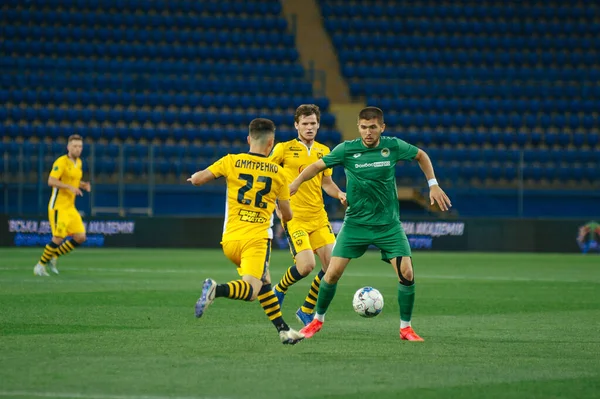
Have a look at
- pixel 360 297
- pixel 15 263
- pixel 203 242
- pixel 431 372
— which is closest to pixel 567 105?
pixel 203 242

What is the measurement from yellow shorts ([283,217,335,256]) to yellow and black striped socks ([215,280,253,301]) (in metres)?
2.59

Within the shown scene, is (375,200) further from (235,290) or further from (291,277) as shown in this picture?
(291,277)

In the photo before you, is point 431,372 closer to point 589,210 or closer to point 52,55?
point 589,210

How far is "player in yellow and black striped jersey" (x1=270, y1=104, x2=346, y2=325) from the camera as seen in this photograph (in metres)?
11.1

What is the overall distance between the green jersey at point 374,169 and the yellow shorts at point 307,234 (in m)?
1.70

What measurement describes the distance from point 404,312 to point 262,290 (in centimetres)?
137

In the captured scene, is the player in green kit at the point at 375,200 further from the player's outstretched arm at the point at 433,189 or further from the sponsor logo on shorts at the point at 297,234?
the sponsor logo on shorts at the point at 297,234

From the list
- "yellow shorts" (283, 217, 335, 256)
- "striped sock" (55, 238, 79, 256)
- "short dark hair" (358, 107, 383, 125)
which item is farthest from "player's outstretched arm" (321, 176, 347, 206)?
"striped sock" (55, 238, 79, 256)

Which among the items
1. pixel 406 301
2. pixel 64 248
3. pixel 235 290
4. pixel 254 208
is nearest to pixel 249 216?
pixel 254 208

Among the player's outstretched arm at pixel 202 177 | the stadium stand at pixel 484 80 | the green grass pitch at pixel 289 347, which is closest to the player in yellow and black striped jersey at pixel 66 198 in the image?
the green grass pitch at pixel 289 347

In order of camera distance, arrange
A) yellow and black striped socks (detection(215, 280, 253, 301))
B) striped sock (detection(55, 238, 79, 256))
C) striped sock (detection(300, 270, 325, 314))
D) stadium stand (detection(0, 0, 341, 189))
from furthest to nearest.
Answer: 1. stadium stand (detection(0, 0, 341, 189))
2. striped sock (detection(55, 238, 79, 256))
3. striped sock (detection(300, 270, 325, 314))
4. yellow and black striped socks (detection(215, 280, 253, 301))

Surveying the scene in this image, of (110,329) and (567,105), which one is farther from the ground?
(567,105)

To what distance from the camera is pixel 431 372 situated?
731 centimetres

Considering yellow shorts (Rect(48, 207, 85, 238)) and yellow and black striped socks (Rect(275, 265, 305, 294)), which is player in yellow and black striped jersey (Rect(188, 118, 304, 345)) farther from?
yellow shorts (Rect(48, 207, 85, 238))
